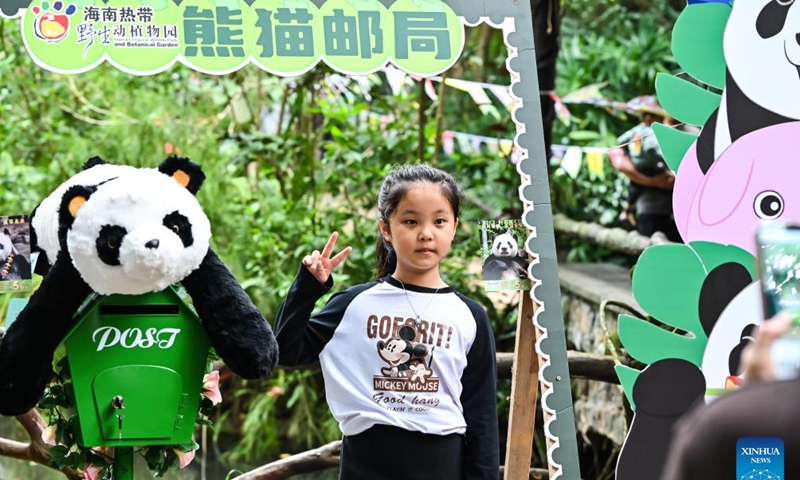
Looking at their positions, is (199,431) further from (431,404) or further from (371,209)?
(431,404)

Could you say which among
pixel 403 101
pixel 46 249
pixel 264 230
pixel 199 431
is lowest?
pixel 199 431

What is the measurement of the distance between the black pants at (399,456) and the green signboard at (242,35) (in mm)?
807

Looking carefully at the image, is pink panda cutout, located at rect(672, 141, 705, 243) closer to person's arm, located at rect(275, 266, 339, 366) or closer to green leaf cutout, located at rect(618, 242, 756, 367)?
green leaf cutout, located at rect(618, 242, 756, 367)

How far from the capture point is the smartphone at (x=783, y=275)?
4.09 ft

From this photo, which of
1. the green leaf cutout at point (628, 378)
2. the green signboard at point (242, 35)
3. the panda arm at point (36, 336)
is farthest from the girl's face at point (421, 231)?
the panda arm at point (36, 336)

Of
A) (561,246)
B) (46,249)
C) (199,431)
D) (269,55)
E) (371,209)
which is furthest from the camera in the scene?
(561,246)

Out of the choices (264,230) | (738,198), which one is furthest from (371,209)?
(738,198)

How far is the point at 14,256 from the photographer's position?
228 centimetres

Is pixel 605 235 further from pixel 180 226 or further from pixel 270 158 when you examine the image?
pixel 180 226

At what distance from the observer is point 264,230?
4.58m

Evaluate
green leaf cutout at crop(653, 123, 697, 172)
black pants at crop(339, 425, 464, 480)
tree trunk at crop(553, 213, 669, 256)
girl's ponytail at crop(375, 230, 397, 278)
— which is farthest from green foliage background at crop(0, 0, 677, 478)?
black pants at crop(339, 425, 464, 480)

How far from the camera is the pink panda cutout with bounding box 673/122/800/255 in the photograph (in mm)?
2658

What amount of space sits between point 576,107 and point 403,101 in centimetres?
185

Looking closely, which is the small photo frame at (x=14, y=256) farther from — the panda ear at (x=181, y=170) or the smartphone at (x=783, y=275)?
the smartphone at (x=783, y=275)
